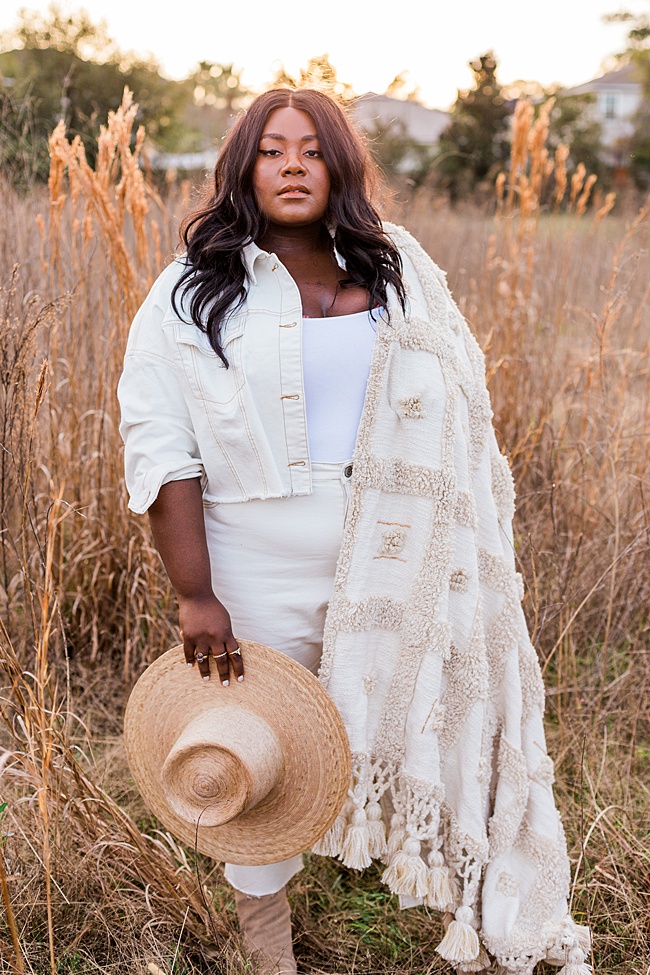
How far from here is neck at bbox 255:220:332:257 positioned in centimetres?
158

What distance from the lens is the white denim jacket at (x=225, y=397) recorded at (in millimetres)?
1484

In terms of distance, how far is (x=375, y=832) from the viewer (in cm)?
164

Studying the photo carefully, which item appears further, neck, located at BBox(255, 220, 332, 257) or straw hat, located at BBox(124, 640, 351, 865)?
neck, located at BBox(255, 220, 332, 257)

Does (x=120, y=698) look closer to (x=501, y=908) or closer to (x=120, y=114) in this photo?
(x=501, y=908)

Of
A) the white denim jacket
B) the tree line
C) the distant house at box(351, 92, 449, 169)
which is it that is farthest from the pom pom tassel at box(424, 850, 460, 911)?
the tree line

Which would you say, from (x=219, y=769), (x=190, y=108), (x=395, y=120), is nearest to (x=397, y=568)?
(x=219, y=769)

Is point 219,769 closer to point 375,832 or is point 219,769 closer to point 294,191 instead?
point 375,832

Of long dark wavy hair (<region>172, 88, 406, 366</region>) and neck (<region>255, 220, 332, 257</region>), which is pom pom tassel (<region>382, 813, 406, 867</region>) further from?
neck (<region>255, 220, 332, 257</region>)

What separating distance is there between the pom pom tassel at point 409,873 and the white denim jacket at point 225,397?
73 centimetres

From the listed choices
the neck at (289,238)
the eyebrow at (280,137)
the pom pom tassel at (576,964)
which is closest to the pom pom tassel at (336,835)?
the pom pom tassel at (576,964)

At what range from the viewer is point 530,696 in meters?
1.78

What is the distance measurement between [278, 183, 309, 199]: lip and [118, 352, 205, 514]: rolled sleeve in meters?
0.37

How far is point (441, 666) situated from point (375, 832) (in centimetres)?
36

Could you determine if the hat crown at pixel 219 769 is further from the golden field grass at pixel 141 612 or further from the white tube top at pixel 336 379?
the white tube top at pixel 336 379
